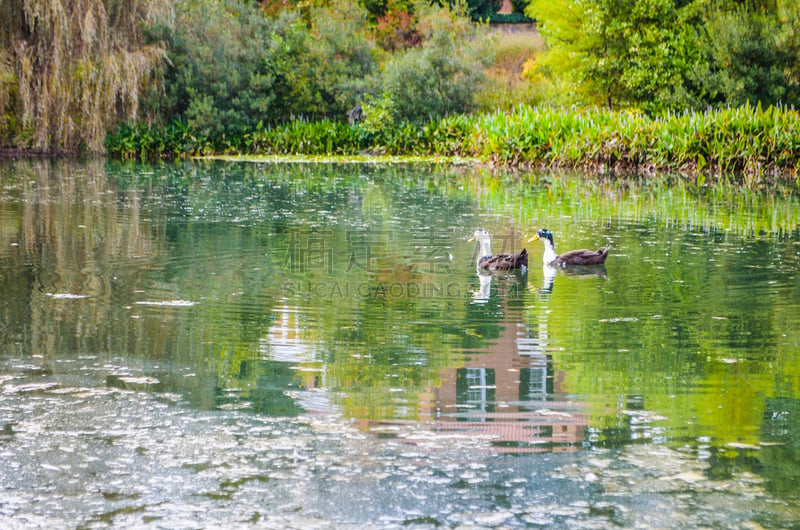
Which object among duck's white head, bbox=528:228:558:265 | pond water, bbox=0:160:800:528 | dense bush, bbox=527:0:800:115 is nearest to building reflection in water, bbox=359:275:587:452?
pond water, bbox=0:160:800:528

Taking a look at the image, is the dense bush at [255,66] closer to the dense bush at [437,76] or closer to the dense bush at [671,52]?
the dense bush at [437,76]

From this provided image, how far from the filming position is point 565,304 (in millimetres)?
10125

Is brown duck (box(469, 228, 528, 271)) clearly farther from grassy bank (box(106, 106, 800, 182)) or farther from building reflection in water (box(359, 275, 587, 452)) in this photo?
grassy bank (box(106, 106, 800, 182))

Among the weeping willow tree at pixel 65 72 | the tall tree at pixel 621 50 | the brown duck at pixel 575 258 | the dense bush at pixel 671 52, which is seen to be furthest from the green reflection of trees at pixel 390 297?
the tall tree at pixel 621 50

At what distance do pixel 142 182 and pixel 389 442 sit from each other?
1957 centimetres

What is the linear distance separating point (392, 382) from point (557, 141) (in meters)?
23.7

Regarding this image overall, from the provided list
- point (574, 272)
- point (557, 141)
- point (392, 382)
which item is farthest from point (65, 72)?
point (392, 382)

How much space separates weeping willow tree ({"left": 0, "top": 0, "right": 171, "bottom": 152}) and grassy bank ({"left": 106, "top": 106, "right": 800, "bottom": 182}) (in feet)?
6.04

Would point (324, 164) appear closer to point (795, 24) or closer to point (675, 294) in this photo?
point (795, 24)

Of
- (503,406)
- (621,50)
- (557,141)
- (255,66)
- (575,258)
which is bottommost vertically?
(503,406)

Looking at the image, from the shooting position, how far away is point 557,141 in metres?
30.1

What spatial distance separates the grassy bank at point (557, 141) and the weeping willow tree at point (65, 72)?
1840 mm

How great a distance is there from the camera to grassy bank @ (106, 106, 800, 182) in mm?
27562

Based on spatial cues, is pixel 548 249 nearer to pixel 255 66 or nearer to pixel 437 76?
pixel 437 76
